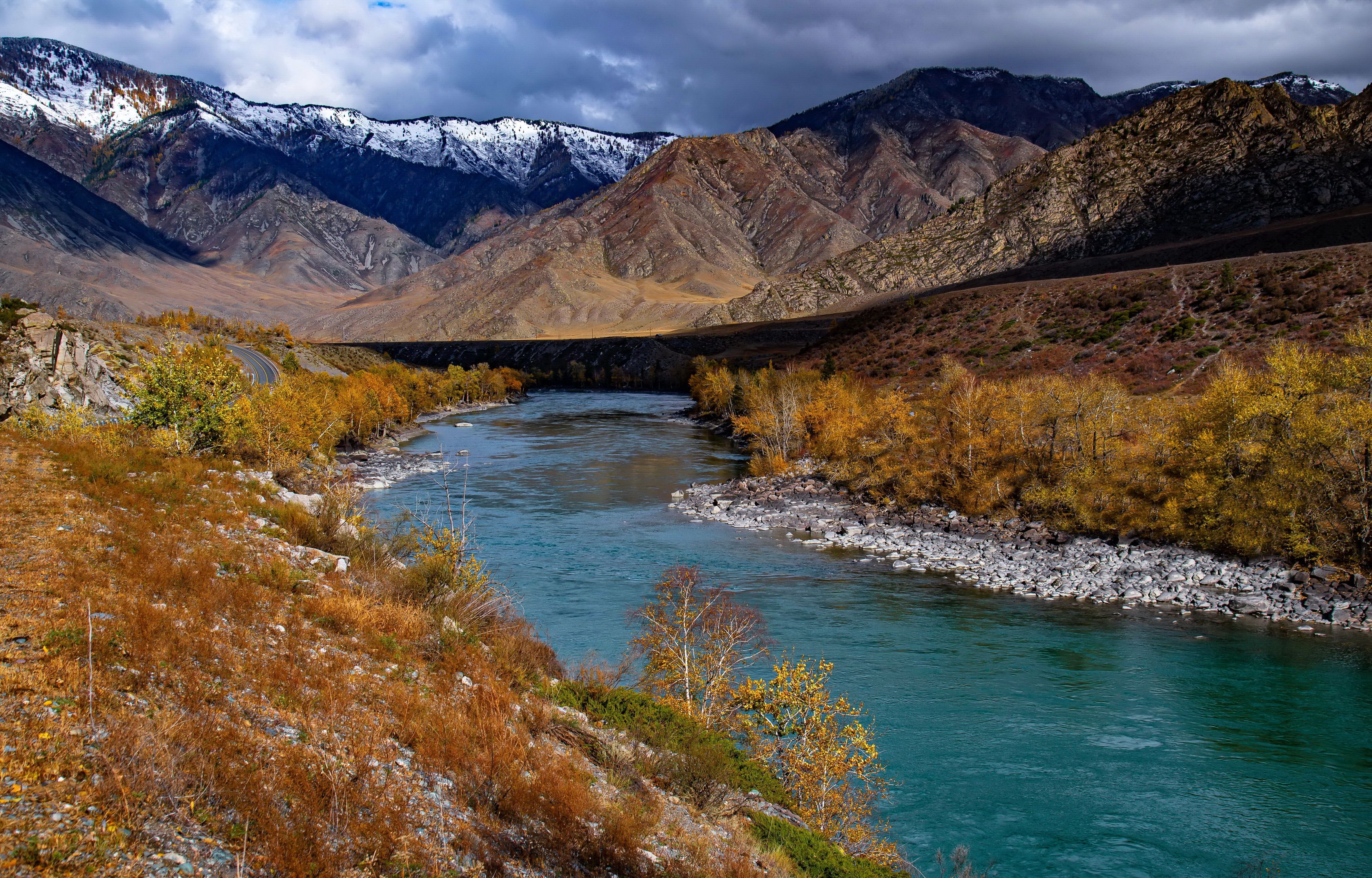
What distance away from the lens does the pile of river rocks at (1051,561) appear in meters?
22.6

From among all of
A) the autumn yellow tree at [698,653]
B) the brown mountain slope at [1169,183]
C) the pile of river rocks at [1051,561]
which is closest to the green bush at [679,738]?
the autumn yellow tree at [698,653]

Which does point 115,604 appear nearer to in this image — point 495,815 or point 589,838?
point 495,815

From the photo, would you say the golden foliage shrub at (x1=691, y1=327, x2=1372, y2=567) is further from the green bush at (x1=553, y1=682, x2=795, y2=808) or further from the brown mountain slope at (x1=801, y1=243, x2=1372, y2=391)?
the green bush at (x1=553, y1=682, x2=795, y2=808)

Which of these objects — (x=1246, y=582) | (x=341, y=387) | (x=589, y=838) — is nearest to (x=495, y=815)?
(x=589, y=838)

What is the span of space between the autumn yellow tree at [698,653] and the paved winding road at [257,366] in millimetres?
39070

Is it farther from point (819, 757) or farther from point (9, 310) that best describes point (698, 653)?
point (9, 310)

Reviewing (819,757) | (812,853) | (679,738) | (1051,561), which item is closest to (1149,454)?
(1051,561)

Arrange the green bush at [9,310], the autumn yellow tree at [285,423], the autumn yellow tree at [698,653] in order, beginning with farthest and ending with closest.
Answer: the green bush at [9,310]
the autumn yellow tree at [285,423]
the autumn yellow tree at [698,653]

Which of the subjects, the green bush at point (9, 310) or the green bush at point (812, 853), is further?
the green bush at point (9, 310)

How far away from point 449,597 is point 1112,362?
5236 centimetres

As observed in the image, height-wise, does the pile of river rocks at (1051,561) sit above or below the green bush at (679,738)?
below

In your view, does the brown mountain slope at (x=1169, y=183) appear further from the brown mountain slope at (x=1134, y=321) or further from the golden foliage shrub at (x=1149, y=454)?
the golden foliage shrub at (x=1149, y=454)

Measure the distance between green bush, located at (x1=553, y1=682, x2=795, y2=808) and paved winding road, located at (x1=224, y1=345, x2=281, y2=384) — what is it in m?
43.1

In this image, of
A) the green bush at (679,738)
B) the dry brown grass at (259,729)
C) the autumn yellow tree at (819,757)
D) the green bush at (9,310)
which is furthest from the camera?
the green bush at (9,310)
